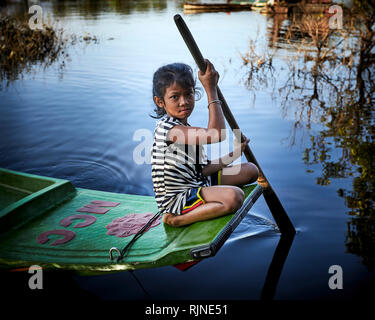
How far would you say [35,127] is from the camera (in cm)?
705

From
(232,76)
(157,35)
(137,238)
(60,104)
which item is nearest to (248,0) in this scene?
(157,35)

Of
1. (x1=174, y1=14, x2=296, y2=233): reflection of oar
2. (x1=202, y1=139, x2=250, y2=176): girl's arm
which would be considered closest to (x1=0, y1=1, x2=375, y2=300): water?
(x1=174, y1=14, x2=296, y2=233): reflection of oar

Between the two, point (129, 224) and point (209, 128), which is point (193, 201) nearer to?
point (209, 128)

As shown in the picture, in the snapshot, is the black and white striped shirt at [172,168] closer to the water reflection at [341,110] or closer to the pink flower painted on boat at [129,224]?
the pink flower painted on boat at [129,224]

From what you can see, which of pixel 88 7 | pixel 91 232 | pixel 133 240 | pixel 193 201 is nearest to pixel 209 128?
pixel 193 201

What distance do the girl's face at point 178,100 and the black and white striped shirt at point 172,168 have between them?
0.05 meters

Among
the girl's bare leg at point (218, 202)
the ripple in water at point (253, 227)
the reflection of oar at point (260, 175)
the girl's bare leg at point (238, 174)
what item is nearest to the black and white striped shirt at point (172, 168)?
the girl's bare leg at point (218, 202)

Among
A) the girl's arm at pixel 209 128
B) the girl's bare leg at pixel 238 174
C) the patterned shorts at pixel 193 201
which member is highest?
the girl's arm at pixel 209 128

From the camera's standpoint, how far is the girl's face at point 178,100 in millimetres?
2418

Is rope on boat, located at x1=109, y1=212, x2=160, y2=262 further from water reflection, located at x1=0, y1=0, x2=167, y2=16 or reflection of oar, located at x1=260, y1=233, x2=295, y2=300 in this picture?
water reflection, located at x1=0, y1=0, x2=167, y2=16

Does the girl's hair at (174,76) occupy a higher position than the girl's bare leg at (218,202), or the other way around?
the girl's hair at (174,76)

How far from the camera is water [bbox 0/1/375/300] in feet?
10.2

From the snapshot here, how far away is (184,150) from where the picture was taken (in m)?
2.57

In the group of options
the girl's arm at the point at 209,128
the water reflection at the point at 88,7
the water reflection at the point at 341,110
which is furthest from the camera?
the water reflection at the point at 88,7
